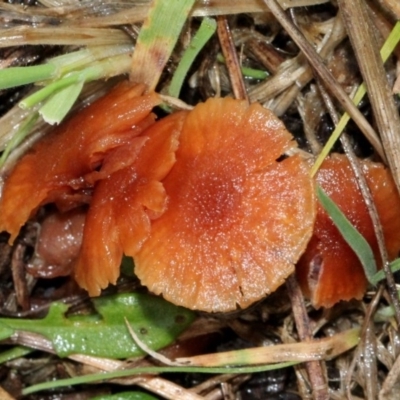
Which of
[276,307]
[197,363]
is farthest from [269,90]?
[197,363]

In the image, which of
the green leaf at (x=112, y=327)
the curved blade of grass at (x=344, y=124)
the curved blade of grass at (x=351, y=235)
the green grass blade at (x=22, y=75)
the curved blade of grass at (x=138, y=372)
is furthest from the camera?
the green leaf at (x=112, y=327)

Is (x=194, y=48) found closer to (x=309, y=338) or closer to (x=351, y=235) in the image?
(x=351, y=235)

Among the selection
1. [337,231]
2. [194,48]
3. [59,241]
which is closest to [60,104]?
[194,48]

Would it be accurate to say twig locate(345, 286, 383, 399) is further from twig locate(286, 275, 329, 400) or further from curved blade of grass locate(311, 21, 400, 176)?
curved blade of grass locate(311, 21, 400, 176)

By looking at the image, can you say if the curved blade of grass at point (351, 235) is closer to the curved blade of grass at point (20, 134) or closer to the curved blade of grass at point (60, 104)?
the curved blade of grass at point (60, 104)

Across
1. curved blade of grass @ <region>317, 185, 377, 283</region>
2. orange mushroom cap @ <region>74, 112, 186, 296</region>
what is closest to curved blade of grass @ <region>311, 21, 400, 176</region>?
curved blade of grass @ <region>317, 185, 377, 283</region>

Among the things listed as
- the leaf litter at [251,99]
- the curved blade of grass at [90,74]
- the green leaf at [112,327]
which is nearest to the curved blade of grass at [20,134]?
the leaf litter at [251,99]

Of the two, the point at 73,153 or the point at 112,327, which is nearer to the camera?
the point at 73,153
